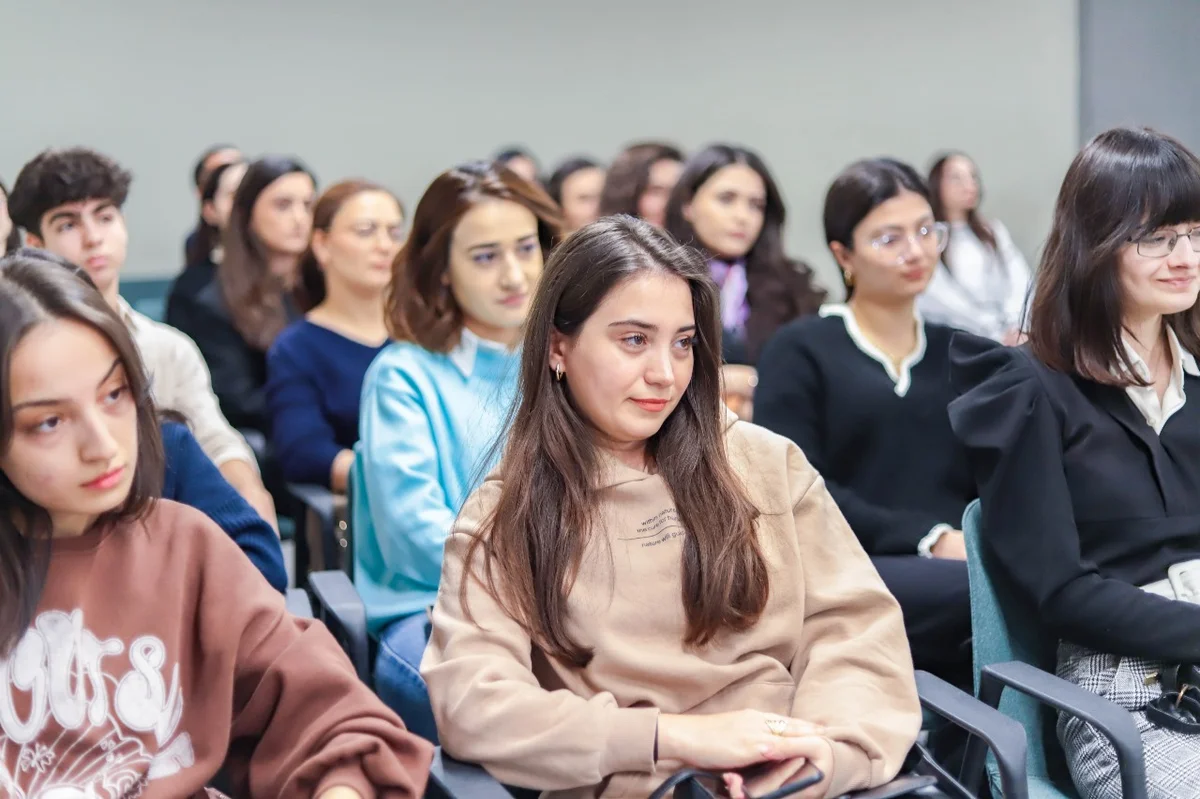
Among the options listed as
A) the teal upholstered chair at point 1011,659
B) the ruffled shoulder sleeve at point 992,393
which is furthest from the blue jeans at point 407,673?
the ruffled shoulder sleeve at point 992,393

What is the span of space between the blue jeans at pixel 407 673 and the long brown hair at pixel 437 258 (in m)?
0.56

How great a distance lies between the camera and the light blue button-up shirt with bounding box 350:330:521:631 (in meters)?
2.28

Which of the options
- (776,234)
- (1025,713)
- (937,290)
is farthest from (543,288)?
(937,290)

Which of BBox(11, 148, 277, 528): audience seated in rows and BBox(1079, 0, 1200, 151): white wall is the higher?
BBox(1079, 0, 1200, 151): white wall

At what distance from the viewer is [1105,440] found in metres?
1.97

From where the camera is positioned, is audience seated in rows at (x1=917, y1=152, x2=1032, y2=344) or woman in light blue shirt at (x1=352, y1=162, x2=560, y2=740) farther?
audience seated in rows at (x1=917, y1=152, x2=1032, y2=344)

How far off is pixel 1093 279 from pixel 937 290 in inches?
130

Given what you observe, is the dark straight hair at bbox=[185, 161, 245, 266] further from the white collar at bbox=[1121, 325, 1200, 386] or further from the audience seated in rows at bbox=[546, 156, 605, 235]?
the white collar at bbox=[1121, 325, 1200, 386]

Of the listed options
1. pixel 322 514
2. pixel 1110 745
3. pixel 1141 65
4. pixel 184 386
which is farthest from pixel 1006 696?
pixel 1141 65

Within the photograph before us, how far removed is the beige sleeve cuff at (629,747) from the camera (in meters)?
1.52

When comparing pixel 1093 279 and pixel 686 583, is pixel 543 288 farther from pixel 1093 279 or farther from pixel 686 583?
pixel 1093 279

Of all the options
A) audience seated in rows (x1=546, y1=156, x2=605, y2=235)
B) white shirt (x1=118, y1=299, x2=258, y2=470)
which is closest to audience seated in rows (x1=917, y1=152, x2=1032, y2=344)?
audience seated in rows (x1=546, y1=156, x2=605, y2=235)

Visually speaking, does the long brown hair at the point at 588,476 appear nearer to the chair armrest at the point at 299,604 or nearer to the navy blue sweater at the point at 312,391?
the chair armrest at the point at 299,604

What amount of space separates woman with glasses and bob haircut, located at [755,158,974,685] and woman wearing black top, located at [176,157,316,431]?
158cm
